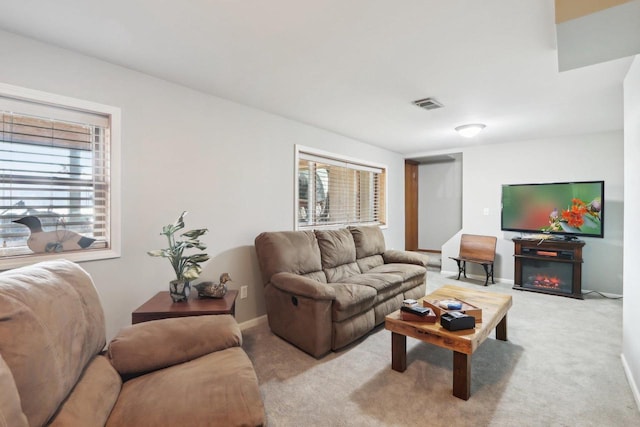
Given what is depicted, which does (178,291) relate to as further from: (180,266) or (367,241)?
(367,241)

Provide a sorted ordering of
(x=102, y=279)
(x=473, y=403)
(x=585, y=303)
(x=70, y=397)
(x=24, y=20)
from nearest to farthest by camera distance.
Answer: (x=70, y=397), (x=24, y=20), (x=473, y=403), (x=102, y=279), (x=585, y=303)

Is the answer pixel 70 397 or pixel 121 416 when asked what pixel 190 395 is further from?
pixel 70 397

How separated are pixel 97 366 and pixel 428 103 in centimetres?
326

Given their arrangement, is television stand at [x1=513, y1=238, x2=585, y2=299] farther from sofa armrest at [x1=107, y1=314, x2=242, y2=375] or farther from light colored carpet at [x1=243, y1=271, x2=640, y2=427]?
sofa armrest at [x1=107, y1=314, x2=242, y2=375]

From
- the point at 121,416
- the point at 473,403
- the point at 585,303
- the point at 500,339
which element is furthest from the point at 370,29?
the point at 585,303

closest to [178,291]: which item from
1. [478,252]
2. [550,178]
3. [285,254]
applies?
[285,254]

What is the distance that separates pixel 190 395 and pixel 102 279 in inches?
58.7

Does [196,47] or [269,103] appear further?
[269,103]

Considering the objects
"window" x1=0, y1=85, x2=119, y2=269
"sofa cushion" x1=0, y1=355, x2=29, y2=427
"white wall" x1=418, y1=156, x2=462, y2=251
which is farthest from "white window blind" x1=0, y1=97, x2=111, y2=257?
"white wall" x1=418, y1=156, x2=462, y2=251

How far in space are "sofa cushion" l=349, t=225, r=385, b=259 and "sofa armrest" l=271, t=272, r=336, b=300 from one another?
4.88 feet

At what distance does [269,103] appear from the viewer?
3.05 meters

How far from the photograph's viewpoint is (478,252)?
16.3ft

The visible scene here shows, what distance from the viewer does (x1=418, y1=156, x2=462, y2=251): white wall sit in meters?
6.78

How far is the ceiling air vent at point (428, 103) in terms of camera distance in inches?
116
